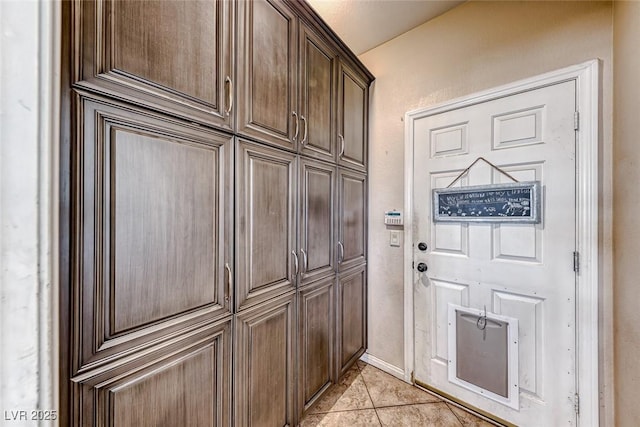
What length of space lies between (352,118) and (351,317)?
1.57 metres

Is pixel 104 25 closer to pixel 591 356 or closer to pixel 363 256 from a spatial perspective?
pixel 363 256

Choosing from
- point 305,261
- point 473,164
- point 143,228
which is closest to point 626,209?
point 473,164

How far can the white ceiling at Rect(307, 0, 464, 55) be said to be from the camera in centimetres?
175

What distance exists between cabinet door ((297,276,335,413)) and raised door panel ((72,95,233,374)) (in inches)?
23.5

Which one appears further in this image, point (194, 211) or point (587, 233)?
point (587, 233)

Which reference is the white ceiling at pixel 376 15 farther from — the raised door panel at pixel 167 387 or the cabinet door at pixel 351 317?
the raised door panel at pixel 167 387

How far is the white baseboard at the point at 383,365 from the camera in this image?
2.04m

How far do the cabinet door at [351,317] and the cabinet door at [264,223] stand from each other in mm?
637

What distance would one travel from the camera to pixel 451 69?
181cm

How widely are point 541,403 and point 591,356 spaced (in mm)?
407

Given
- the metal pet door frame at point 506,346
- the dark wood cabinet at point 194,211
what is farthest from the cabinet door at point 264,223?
the metal pet door frame at point 506,346

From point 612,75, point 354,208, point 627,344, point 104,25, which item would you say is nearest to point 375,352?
point 354,208

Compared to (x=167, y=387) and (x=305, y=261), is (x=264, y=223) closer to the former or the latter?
(x=305, y=261)

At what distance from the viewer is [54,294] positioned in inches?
22.8
